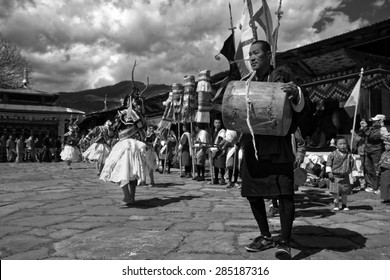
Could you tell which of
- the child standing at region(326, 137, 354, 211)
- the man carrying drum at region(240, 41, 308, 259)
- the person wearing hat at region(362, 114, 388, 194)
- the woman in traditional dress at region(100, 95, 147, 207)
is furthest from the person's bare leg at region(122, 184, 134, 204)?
the person wearing hat at region(362, 114, 388, 194)

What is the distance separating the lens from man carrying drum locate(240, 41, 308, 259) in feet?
10.0

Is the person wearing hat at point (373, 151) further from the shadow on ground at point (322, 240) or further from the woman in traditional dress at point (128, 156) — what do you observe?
the woman in traditional dress at point (128, 156)

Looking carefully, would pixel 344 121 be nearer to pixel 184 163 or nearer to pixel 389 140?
pixel 389 140

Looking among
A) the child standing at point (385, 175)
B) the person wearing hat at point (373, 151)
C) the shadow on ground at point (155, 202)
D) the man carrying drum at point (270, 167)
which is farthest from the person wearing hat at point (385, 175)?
the man carrying drum at point (270, 167)

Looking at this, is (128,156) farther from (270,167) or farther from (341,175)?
(341,175)

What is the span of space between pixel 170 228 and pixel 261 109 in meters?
2.03

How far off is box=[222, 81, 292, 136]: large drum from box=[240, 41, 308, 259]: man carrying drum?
0.10 metres

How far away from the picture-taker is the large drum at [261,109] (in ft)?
9.67

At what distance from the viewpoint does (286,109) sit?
2996 mm

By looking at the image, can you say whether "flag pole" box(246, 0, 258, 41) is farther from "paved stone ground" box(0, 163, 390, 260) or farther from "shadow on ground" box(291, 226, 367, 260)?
"shadow on ground" box(291, 226, 367, 260)

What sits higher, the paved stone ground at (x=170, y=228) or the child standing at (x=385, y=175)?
the child standing at (x=385, y=175)

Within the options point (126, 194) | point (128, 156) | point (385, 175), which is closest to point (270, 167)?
point (128, 156)

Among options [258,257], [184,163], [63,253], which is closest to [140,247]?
[63,253]

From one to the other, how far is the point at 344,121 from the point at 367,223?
23.6ft
